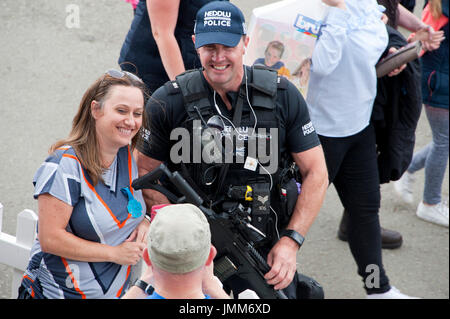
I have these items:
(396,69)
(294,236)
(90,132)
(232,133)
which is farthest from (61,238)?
(396,69)

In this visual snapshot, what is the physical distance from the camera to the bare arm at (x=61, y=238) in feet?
8.07

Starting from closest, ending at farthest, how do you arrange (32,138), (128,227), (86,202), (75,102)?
(86,202) < (128,227) < (32,138) < (75,102)

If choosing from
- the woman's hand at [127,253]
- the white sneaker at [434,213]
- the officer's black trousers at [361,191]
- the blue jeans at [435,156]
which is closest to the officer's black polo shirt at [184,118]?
the woman's hand at [127,253]

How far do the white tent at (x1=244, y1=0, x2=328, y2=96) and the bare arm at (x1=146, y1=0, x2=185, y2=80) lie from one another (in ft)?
1.49

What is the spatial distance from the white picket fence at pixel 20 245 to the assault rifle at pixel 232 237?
727mm

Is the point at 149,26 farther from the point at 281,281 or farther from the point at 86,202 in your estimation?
the point at 281,281

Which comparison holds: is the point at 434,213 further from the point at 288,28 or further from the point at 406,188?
the point at 288,28

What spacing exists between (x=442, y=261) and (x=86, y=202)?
3202 mm

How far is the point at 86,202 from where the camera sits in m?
2.53

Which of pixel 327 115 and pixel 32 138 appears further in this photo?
pixel 32 138

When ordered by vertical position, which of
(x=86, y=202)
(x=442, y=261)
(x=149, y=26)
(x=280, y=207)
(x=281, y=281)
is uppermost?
(x=149, y=26)

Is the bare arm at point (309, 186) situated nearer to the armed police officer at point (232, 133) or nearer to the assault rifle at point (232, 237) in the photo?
the armed police officer at point (232, 133)
